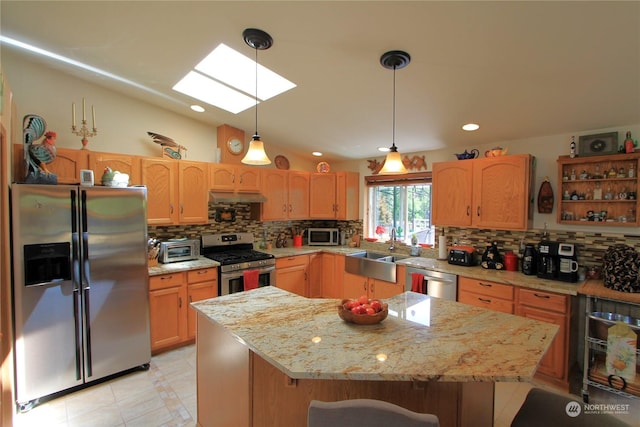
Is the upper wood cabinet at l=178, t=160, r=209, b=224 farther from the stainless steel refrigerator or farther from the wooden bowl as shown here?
the wooden bowl

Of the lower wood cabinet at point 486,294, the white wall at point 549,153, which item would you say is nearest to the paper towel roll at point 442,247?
the lower wood cabinet at point 486,294

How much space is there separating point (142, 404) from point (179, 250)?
1.55 meters

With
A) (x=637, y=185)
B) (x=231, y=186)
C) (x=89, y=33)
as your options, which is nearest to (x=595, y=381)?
(x=637, y=185)

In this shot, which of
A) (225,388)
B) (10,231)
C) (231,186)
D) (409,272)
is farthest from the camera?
(231,186)

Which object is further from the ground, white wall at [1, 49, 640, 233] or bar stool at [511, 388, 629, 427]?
white wall at [1, 49, 640, 233]

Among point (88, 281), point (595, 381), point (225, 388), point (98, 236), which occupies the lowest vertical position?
point (595, 381)

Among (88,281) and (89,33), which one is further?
(88,281)

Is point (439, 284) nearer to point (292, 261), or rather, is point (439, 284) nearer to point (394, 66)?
point (292, 261)

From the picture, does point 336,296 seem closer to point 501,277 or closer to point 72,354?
point 501,277

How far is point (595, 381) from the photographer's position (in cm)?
244

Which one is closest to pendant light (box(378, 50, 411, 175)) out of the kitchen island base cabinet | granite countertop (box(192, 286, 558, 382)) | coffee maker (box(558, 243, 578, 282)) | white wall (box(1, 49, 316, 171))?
granite countertop (box(192, 286, 558, 382))

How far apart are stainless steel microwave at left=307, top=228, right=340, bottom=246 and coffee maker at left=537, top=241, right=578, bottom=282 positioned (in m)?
2.70

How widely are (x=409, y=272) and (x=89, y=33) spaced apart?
3.63 meters

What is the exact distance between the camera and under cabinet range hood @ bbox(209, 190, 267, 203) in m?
3.68
